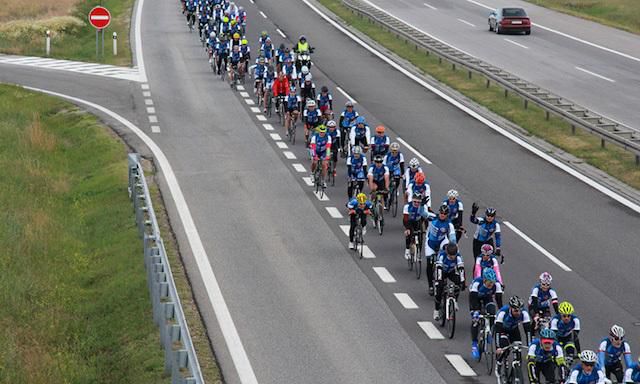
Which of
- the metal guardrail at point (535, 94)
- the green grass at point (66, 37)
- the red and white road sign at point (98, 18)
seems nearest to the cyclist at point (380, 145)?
the metal guardrail at point (535, 94)

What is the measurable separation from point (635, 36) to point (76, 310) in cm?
4280

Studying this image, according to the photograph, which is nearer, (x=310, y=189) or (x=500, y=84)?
(x=310, y=189)

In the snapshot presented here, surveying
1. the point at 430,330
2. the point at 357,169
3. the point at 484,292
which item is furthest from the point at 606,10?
the point at 484,292

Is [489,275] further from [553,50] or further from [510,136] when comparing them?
[553,50]

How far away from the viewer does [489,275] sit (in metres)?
19.1

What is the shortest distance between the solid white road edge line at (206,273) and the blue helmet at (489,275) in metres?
3.51

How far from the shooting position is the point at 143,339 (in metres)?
19.4

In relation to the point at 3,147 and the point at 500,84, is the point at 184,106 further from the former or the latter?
the point at 500,84

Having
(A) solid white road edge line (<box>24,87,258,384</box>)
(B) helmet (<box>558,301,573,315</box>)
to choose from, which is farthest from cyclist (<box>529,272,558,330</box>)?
(A) solid white road edge line (<box>24,87,258,384</box>)

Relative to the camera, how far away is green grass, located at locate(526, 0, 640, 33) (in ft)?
214

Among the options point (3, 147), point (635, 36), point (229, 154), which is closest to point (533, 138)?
point (229, 154)

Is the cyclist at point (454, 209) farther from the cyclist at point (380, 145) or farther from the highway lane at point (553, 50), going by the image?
the highway lane at point (553, 50)

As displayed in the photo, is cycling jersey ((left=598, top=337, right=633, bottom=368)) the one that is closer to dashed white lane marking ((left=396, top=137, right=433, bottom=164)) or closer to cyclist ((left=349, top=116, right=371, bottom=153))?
cyclist ((left=349, top=116, right=371, bottom=153))

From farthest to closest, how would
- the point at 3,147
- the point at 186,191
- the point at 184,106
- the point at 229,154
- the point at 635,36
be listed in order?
1. the point at 635,36
2. the point at 184,106
3. the point at 3,147
4. the point at 229,154
5. the point at 186,191
